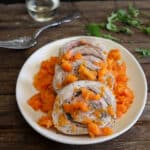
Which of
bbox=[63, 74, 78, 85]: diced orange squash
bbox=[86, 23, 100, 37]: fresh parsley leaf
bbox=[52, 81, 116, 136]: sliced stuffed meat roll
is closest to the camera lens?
bbox=[52, 81, 116, 136]: sliced stuffed meat roll

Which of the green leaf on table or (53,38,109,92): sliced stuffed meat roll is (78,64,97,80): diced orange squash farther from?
the green leaf on table

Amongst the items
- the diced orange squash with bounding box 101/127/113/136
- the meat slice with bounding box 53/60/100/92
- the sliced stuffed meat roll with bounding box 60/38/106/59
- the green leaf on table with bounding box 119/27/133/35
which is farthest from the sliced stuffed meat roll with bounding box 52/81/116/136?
the green leaf on table with bounding box 119/27/133/35

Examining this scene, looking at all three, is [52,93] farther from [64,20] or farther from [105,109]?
[64,20]

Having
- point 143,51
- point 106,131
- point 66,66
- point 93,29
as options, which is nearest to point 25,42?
point 93,29

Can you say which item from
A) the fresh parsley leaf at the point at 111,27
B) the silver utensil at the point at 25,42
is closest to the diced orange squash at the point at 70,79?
the silver utensil at the point at 25,42

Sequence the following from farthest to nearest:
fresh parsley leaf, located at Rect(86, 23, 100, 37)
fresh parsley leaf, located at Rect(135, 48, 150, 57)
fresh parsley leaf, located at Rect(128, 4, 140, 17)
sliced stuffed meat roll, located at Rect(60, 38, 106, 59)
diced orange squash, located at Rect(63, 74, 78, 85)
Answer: fresh parsley leaf, located at Rect(128, 4, 140, 17) < fresh parsley leaf, located at Rect(86, 23, 100, 37) < fresh parsley leaf, located at Rect(135, 48, 150, 57) < sliced stuffed meat roll, located at Rect(60, 38, 106, 59) < diced orange squash, located at Rect(63, 74, 78, 85)
